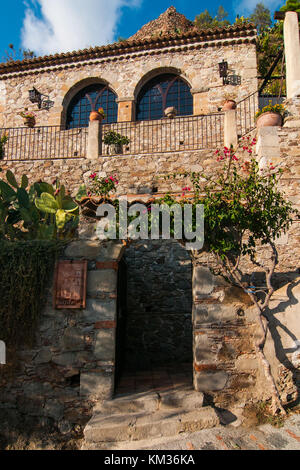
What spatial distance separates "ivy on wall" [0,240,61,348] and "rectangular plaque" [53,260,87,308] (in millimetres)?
160

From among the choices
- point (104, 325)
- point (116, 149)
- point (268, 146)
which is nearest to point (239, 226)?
point (104, 325)

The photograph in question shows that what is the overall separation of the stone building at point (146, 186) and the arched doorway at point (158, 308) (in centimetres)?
2

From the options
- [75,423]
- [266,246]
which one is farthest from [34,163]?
[75,423]

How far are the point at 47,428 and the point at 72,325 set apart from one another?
1280 millimetres

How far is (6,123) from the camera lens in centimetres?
1207

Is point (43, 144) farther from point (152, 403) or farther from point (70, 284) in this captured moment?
point (152, 403)

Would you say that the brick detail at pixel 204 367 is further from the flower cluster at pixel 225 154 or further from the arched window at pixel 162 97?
the arched window at pixel 162 97

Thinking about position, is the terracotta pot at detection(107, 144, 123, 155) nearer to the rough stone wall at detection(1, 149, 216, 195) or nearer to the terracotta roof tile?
the rough stone wall at detection(1, 149, 216, 195)

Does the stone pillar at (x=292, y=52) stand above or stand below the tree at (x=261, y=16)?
below

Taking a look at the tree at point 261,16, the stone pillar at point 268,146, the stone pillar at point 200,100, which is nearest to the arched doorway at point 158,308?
the stone pillar at point 268,146

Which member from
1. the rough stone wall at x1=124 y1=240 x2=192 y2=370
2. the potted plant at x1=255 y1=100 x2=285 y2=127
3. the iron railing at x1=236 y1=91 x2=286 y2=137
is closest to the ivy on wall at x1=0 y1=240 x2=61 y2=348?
the rough stone wall at x1=124 y1=240 x2=192 y2=370

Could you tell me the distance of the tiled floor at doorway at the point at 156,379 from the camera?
4.59 m

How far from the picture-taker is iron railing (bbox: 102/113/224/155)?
368 inches

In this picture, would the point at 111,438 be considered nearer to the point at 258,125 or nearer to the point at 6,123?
the point at 258,125
